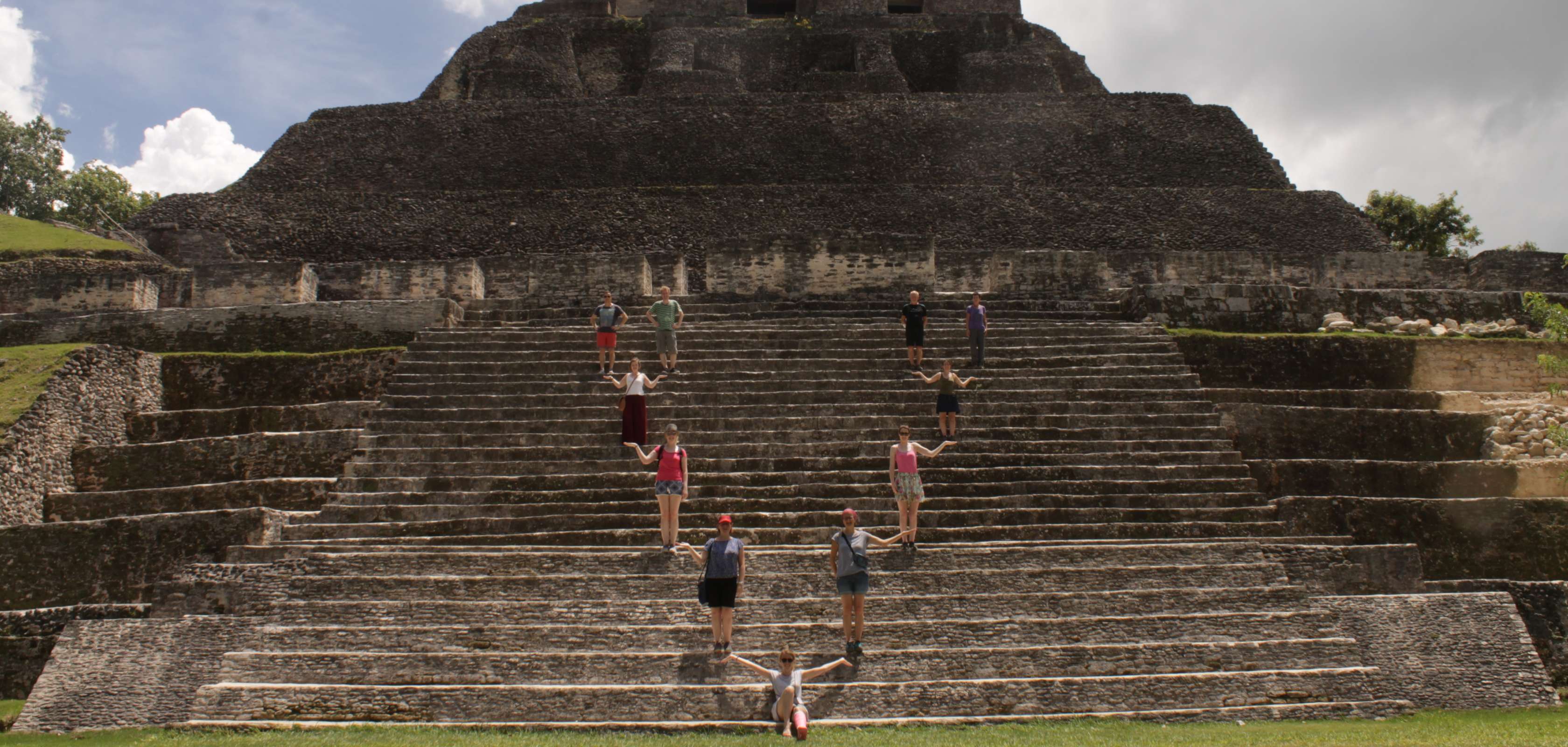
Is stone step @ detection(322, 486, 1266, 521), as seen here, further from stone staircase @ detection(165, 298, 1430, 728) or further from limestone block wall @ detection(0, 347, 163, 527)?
limestone block wall @ detection(0, 347, 163, 527)

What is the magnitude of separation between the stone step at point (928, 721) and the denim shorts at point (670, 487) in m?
1.70

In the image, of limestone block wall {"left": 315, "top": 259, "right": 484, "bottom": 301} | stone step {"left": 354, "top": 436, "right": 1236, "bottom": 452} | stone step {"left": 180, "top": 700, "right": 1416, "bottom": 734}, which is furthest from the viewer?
limestone block wall {"left": 315, "top": 259, "right": 484, "bottom": 301}

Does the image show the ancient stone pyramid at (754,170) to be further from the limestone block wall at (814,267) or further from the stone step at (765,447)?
the stone step at (765,447)

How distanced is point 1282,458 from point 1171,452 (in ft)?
3.79

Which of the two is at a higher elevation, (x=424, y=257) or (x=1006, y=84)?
(x=1006, y=84)

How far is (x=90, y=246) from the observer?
55.6 ft

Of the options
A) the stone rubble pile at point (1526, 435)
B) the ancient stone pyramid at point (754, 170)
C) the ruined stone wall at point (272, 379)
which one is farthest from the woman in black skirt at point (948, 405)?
the ancient stone pyramid at point (754, 170)

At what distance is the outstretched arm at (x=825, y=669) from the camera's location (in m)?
A: 5.75

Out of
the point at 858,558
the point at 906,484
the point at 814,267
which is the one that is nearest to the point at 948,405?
the point at 906,484

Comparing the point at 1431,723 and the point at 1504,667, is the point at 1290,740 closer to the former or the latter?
the point at 1431,723

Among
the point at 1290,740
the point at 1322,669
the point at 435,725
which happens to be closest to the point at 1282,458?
the point at 1322,669

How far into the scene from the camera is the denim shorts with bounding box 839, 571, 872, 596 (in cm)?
591

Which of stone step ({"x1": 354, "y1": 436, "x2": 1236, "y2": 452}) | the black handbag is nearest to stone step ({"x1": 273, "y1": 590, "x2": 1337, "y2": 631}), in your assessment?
the black handbag

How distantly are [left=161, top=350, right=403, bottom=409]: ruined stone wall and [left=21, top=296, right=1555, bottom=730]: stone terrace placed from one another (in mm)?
909
